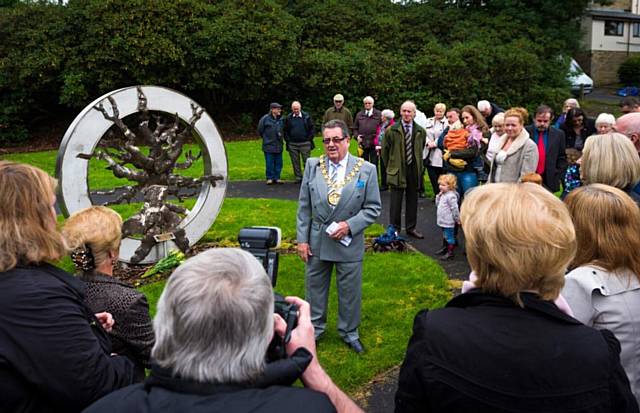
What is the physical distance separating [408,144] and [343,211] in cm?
420

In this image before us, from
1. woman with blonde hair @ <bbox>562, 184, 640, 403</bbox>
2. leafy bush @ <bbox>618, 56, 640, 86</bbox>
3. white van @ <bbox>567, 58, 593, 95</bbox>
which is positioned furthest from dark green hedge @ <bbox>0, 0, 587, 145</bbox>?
woman with blonde hair @ <bbox>562, 184, 640, 403</bbox>

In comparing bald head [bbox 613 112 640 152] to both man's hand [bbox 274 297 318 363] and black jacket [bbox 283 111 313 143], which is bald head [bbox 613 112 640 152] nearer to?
man's hand [bbox 274 297 318 363]

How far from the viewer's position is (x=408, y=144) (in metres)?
8.88

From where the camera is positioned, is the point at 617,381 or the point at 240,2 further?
the point at 240,2

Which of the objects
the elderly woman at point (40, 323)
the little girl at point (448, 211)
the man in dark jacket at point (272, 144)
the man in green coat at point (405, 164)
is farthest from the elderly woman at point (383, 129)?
the elderly woman at point (40, 323)

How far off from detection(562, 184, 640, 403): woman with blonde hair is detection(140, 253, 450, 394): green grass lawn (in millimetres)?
2463

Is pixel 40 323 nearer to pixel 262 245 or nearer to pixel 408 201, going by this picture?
pixel 262 245

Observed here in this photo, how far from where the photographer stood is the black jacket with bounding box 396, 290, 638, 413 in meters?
1.79

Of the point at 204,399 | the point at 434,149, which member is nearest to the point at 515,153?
the point at 434,149

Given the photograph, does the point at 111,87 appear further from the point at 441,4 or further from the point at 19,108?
the point at 441,4

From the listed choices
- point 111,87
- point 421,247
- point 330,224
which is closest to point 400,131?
point 421,247

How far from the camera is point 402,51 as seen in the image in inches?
952

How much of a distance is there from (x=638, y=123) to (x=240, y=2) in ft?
61.7

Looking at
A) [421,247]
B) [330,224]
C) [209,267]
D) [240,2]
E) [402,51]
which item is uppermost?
[240,2]
